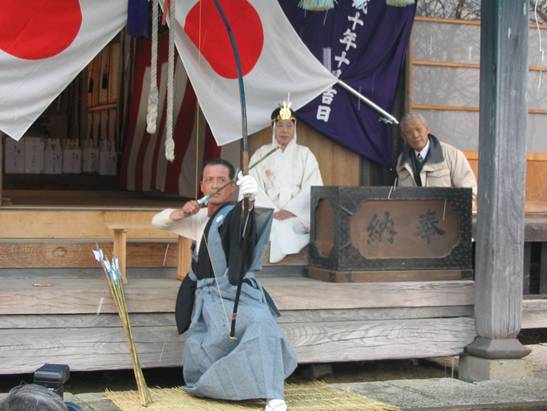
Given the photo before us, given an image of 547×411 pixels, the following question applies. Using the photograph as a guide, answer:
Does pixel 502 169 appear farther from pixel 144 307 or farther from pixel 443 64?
pixel 144 307

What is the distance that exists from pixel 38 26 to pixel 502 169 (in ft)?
11.8

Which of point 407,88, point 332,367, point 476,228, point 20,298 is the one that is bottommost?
point 332,367

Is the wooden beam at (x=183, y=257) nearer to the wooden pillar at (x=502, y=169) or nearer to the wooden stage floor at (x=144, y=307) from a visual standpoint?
the wooden stage floor at (x=144, y=307)

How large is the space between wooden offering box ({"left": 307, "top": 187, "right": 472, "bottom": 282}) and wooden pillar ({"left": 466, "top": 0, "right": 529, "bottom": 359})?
1.06 ft

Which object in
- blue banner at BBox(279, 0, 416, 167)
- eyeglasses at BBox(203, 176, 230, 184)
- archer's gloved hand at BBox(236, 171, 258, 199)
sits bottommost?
archer's gloved hand at BBox(236, 171, 258, 199)

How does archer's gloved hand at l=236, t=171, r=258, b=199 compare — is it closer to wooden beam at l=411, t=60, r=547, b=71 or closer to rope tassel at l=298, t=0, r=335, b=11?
rope tassel at l=298, t=0, r=335, b=11

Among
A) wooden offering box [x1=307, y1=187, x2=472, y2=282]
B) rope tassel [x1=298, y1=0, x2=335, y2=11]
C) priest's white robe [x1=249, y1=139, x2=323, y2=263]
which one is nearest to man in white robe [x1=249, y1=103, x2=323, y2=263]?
priest's white robe [x1=249, y1=139, x2=323, y2=263]

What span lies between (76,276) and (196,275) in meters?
1.42

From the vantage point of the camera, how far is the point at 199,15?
7.43 m

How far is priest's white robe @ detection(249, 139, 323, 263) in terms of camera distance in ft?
25.3

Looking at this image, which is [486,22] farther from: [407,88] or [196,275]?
[196,275]

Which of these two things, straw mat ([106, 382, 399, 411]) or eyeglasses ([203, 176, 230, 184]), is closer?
straw mat ([106, 382, 399, 411])

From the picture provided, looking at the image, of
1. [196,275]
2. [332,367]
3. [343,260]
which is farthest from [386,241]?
[196,275]

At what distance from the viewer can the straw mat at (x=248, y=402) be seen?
5770 millimetres
